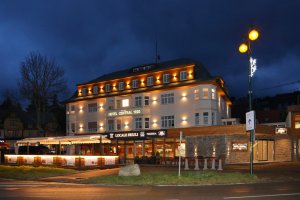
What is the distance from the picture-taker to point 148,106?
56.7 metres

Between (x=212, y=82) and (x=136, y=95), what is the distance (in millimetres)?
11779

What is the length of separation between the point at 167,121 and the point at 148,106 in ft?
11.9

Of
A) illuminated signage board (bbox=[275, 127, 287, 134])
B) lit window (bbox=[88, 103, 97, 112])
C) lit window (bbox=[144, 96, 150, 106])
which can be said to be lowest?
illuminated signage board (bbox=[275, 127, 287, 134])

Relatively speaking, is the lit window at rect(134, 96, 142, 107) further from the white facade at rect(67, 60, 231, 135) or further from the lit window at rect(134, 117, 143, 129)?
the lit window at rect(134, 117, 143, 129)

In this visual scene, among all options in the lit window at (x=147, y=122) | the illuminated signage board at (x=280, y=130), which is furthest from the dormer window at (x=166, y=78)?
the illuminated signage board at (x=280, y=130)

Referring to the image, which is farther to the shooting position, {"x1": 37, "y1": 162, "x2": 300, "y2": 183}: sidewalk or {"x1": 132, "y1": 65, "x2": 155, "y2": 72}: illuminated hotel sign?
{"x1": 132, "y1": 65, "x2": 155, "y2": 72}: illuminated hotel sign

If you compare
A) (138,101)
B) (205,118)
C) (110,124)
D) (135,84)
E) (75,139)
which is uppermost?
(135,84)

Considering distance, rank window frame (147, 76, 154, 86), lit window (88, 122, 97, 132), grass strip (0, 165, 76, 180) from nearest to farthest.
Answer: grass strip (0, 165, 76, 180) < window frame (147, 76, 154, 86) < lit window (88, 122, 97, 132)

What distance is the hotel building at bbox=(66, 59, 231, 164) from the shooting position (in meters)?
51.3

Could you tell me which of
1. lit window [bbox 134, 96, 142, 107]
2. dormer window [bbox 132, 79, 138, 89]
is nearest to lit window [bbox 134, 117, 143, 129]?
lit window [bbox 134, 96, 142, 107]

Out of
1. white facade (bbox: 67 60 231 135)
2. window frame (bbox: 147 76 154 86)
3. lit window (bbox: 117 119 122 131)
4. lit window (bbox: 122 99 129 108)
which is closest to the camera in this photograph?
white facade (bbox: 67 60 231 135)

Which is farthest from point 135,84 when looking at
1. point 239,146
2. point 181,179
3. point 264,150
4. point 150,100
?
point 181,179

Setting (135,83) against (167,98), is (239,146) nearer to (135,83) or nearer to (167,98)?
(167,98)

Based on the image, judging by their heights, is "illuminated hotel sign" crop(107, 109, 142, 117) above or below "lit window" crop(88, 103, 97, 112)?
below
